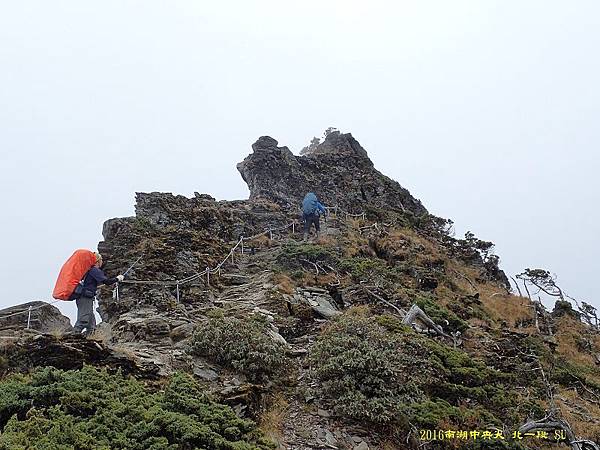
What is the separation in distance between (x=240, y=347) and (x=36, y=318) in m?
4.96

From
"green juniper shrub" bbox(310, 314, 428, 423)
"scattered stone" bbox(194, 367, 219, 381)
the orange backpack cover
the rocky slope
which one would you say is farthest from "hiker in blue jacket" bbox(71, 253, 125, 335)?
"green juniper shrub" bbox(310, 314, 428, 423)

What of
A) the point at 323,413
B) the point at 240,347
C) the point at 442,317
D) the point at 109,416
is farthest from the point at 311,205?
the point at 109,416

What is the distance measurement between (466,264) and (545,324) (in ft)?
26.0

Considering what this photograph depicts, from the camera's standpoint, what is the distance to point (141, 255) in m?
15.8

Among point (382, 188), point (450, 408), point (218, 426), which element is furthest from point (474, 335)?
point (382, 188)

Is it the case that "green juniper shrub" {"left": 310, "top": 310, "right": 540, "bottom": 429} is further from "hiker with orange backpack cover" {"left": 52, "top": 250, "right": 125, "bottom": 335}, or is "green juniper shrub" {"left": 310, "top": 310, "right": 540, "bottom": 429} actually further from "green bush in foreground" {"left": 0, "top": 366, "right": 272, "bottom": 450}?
"hiker with orange backpack cover" {"left": 52, "top": 250, "right": 125, "bottom": 335}

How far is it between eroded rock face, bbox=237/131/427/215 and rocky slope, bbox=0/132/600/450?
4.12 metres

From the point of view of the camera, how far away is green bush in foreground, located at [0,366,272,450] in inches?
231

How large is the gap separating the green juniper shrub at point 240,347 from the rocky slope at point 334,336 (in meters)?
0.03

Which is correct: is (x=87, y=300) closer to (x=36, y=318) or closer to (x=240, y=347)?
(x=36, y=318)

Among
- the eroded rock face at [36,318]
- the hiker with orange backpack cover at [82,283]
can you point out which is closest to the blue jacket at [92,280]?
the hiker with orange backpack cover at [82,283]

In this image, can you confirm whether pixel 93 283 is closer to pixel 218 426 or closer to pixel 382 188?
pixel 218 426

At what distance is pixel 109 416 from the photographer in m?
6.46

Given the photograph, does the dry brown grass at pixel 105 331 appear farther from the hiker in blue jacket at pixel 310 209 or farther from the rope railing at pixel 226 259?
the hiker in blue jacket at pixel 310 209
